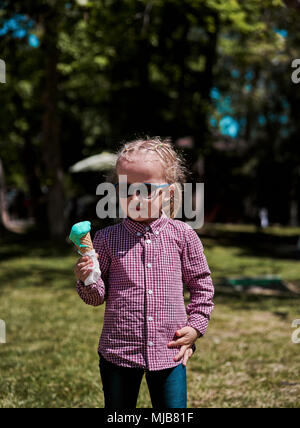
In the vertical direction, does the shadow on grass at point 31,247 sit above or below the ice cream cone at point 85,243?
below

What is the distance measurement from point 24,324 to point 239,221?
29.7 m

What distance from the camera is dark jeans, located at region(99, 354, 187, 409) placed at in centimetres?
227

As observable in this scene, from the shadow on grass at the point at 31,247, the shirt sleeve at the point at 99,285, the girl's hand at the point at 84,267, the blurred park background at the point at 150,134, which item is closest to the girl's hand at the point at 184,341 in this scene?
the shirt sleeve at the point at 99,285

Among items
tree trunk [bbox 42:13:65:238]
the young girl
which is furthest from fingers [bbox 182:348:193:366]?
tree trunk [bbox 42:13:65:238]

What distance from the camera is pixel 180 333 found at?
7.56 ft

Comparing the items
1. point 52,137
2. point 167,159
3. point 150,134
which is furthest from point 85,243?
point 150,134

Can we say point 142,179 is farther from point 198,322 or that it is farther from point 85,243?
point 198,322

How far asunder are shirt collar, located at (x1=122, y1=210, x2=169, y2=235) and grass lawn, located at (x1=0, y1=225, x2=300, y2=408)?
1.92 m

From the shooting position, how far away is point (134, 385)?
7.57 feet

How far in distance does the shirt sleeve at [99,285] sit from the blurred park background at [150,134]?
0.41 metres

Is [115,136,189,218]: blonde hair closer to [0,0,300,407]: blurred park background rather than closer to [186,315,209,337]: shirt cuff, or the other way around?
[0,0,300,407]: blurred park background

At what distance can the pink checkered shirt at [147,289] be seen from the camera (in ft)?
7.40

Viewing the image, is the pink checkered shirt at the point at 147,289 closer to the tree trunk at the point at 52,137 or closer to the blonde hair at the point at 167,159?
the blonde hair at the point at 167,159

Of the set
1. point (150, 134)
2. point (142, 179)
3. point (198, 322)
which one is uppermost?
point (150, 134)
